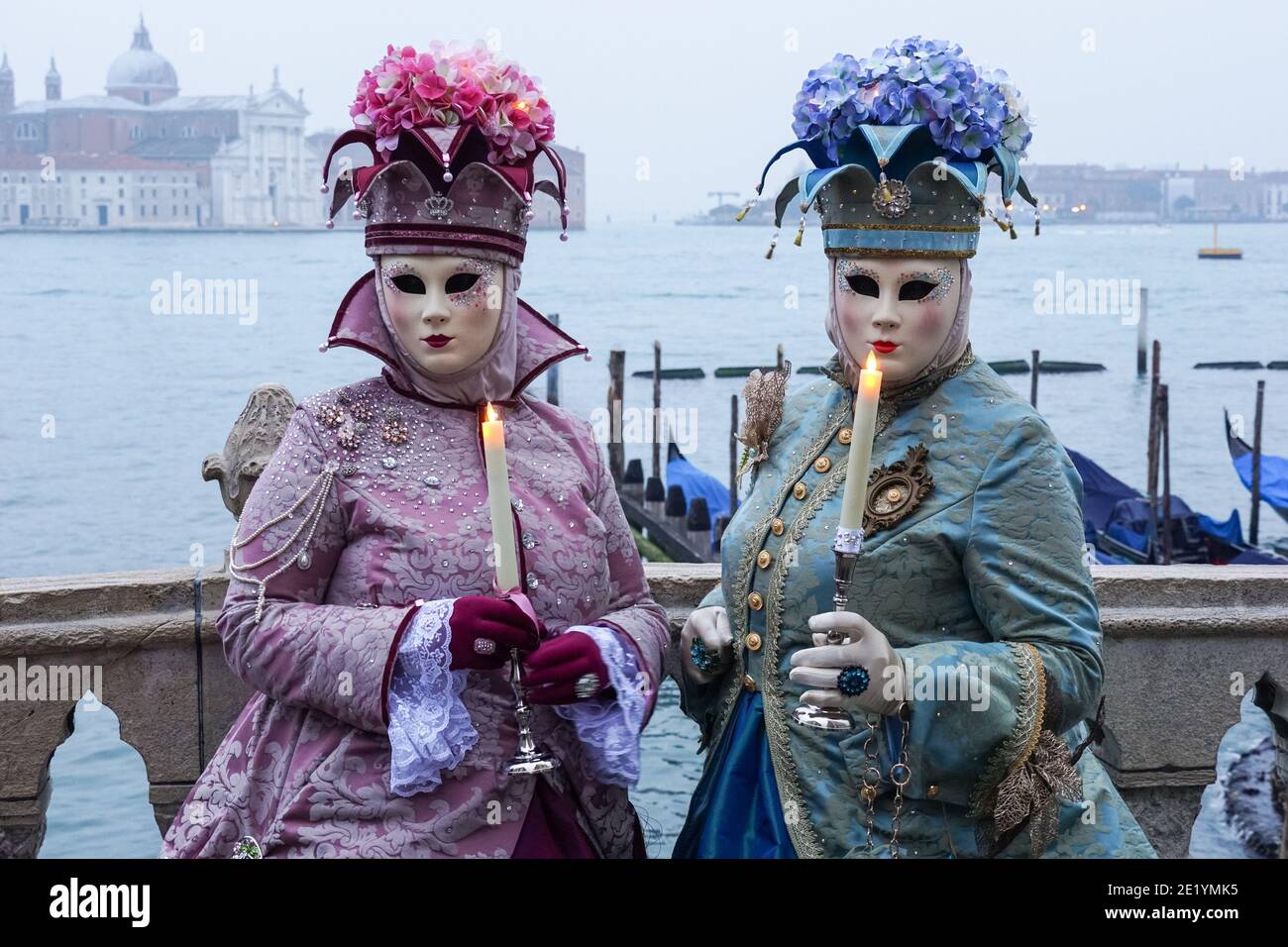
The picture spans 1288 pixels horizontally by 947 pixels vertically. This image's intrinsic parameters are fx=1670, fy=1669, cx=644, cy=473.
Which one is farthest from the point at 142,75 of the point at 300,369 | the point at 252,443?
the point at 252,443

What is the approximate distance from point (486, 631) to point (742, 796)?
2.12 ft

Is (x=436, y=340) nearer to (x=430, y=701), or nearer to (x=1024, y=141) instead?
(x=430, y=701)

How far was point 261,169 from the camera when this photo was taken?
8875 cm

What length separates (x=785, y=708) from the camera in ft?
9.85

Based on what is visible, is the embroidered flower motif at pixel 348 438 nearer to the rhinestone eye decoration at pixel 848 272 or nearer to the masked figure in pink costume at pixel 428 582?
the masked figure in pink costume at pixel 428 582

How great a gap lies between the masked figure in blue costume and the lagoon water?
1941mm

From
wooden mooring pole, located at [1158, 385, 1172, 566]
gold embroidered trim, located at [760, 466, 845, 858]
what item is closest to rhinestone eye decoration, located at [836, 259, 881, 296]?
gold embroidered trim, located at [760, 466, 845, 858]

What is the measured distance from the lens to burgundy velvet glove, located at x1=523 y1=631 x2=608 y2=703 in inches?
111

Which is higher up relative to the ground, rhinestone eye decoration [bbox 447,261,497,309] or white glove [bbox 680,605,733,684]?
rhinestone eye decoration [bbox 447,261,497,309]

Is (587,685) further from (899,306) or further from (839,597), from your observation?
(899,306)

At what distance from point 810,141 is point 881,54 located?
0.19 m

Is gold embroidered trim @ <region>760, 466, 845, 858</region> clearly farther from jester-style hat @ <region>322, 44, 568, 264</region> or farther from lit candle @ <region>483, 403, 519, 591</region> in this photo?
jester-style hat @ <region>322, 44, 568, 264</region>
